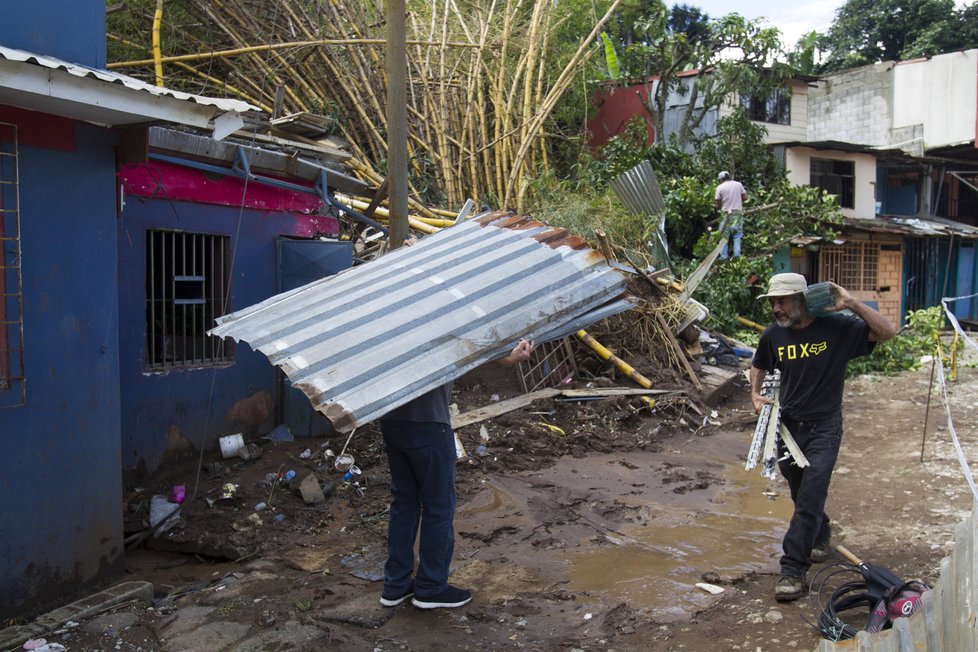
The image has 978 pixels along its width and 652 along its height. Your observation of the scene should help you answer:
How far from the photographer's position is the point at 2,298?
4.07 meters

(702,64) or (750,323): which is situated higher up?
(702,64)

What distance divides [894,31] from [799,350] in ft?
104

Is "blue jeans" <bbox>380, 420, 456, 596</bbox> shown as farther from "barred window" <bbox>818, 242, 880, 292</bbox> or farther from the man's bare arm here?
"barred window" <bbox>818, 242, 880, 292</bbox>

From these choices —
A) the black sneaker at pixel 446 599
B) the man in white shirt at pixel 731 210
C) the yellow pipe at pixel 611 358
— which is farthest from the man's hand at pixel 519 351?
the man in white shirt at pixel 731 210

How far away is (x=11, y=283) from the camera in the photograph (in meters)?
4.11

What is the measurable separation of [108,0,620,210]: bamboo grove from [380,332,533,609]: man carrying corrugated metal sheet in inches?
224

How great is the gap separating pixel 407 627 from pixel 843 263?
17.0m

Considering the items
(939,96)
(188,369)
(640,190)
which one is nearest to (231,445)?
(188,369)

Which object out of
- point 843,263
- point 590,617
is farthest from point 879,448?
point 843,263

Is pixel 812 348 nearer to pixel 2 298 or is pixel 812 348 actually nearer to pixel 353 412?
pixel 353 412

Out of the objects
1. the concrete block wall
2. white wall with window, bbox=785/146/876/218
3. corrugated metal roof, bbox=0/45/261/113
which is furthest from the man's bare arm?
the concrete block wall

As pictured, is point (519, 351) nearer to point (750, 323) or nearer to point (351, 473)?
point (351, 473)

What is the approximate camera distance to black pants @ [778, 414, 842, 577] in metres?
4.14

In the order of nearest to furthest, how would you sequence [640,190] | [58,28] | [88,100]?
1. [88,100]
2. [58,28]
3. [640,190]
